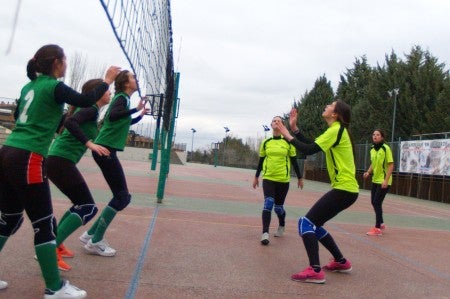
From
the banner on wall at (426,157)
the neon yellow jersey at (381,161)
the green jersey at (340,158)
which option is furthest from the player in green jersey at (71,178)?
the banner on wall at (426,157)

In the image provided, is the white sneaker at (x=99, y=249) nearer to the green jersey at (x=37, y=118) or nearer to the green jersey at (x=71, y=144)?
the green jersey at (x=71, y=144)

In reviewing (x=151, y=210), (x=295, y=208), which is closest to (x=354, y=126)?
(x=295, y=208)

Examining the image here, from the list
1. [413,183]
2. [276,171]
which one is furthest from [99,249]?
[413,183]

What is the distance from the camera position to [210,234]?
744cm

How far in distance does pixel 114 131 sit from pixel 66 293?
207cm

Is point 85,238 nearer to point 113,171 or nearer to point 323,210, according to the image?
point 113,171

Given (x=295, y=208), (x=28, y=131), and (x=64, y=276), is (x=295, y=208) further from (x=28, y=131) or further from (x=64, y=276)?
(x=28, y=131)

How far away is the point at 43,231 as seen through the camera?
3.72 meters

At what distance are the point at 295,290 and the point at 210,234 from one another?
2.85 m

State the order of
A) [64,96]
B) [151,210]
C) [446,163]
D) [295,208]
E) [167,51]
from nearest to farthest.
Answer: [64,96]
[151,210]
[167,51]
[295,208]
[446,163]

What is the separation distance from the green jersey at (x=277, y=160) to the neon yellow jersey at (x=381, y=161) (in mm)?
2290

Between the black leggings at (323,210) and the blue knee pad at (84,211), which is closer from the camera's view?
the blue knee pad at (84,211)

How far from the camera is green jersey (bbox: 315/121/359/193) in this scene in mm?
5234

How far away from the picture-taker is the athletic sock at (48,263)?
370 cm
